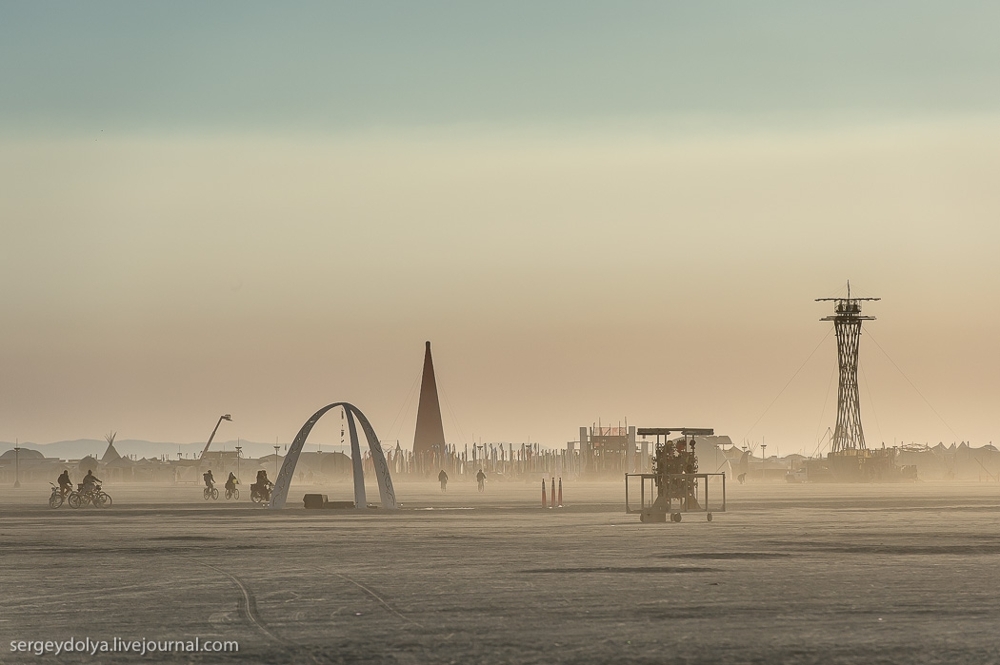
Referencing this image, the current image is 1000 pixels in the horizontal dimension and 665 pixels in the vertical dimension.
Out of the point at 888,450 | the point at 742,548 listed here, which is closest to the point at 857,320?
the point at 888,450

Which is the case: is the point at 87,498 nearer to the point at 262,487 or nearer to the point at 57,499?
the point at 57,499

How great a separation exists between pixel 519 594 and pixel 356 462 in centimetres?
A: 4173

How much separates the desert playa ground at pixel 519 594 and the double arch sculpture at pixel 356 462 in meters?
19.6

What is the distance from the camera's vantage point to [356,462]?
2462 inches

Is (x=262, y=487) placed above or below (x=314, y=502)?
above

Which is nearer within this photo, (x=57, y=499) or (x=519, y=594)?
(x=519, y=594)

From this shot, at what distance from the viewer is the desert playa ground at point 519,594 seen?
15.7 metres

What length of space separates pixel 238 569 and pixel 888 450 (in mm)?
151233

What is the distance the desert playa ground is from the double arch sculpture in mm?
19568

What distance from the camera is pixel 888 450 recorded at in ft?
554

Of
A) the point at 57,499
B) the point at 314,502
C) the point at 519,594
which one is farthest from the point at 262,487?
the point at 519,594

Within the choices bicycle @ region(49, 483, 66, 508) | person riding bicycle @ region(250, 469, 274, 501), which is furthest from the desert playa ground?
person riding bicycle @ region(250, 469, 274, 501)

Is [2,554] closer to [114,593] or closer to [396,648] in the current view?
[114,593]

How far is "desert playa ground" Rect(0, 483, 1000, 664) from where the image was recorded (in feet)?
51.6
